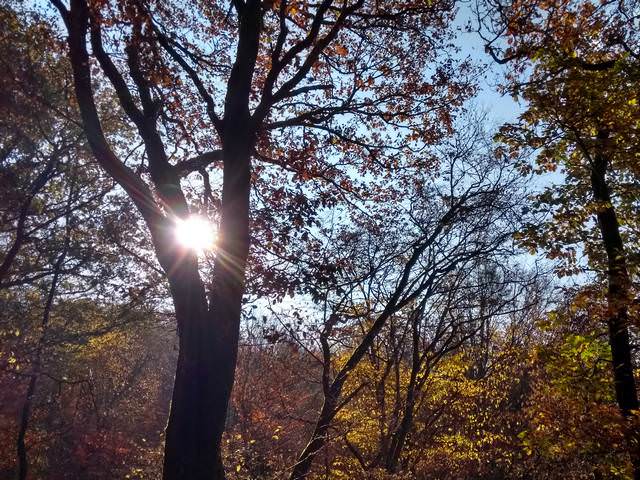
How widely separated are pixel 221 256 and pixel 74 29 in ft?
9.66

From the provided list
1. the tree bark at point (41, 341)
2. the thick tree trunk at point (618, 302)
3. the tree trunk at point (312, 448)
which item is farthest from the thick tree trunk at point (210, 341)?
the tree bark at point (41, 341)

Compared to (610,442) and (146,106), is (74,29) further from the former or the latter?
(610,442)

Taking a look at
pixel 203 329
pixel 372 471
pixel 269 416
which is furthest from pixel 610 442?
pixel 269 416

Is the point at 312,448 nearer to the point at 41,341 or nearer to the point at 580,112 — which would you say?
the point at 580,112

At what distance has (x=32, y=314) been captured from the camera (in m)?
16.7

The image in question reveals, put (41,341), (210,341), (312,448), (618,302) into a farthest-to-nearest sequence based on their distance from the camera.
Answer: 1. (41,341)
2. (312,448)
3. (618,302)
4. (210,341)

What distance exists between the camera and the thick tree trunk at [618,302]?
6.56 metres

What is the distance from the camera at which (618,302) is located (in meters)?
6.21

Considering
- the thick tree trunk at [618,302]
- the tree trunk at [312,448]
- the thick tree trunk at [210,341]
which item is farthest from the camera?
the tree trunk at [312,448]

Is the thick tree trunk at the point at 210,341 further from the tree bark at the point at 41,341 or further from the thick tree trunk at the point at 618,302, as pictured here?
the tree bark at the point at 41,341

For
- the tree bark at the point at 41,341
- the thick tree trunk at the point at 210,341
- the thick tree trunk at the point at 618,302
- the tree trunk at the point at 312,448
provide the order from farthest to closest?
1. the tree bark at the point at 41,341
2. the tree trunk at the point at 312,448
3. the thick tree trunk at the point at 618,302
4. the thick tree trunk at the point at 210,341

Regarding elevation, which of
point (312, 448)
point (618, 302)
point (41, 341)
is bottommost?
point (312, 448)

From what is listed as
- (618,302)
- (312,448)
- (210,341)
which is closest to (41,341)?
(312,448)

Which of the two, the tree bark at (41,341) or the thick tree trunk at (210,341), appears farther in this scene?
the tree bark at (41,341)
